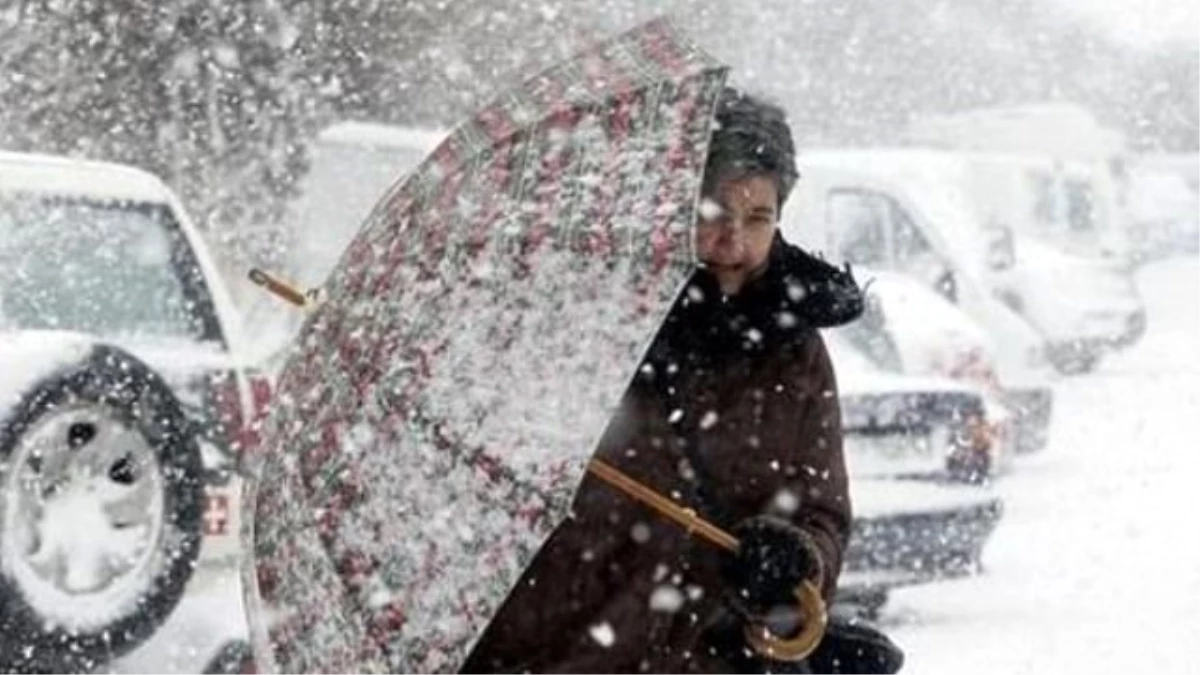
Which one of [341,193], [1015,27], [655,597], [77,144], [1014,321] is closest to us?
[655,597]

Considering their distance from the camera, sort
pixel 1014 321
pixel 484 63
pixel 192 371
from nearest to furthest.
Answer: pixel 192 371, pixel 1014 321, pixel 484 63

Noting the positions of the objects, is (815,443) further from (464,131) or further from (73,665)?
(73,665)

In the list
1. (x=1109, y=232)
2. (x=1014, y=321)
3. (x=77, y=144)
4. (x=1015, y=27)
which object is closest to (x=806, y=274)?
→ (x=1014, y=321)

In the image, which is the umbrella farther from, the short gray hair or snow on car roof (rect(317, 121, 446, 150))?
snow on car roof (rect(317, 121, 446, 150))

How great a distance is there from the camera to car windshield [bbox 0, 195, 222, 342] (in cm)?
694

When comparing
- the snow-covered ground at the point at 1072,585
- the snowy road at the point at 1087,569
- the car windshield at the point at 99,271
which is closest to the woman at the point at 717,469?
the snow-covered ground at the point at 1072,585

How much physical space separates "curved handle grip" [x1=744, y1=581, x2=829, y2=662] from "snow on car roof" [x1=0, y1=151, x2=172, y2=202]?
12.3 ft

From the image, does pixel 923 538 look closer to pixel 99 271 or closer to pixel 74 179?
pixel 99 271

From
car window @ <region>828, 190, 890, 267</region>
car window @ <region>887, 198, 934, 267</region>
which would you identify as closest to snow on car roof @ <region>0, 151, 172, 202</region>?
car window @ <region>828, 190, 890, 267</region>

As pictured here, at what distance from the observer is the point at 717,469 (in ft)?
11.8

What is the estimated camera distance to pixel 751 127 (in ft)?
11.9

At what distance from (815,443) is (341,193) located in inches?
448

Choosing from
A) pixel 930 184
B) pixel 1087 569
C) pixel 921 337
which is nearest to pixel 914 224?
pixel 930 184

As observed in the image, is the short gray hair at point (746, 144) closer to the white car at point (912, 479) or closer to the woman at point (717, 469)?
the woman at point (717, 469)
